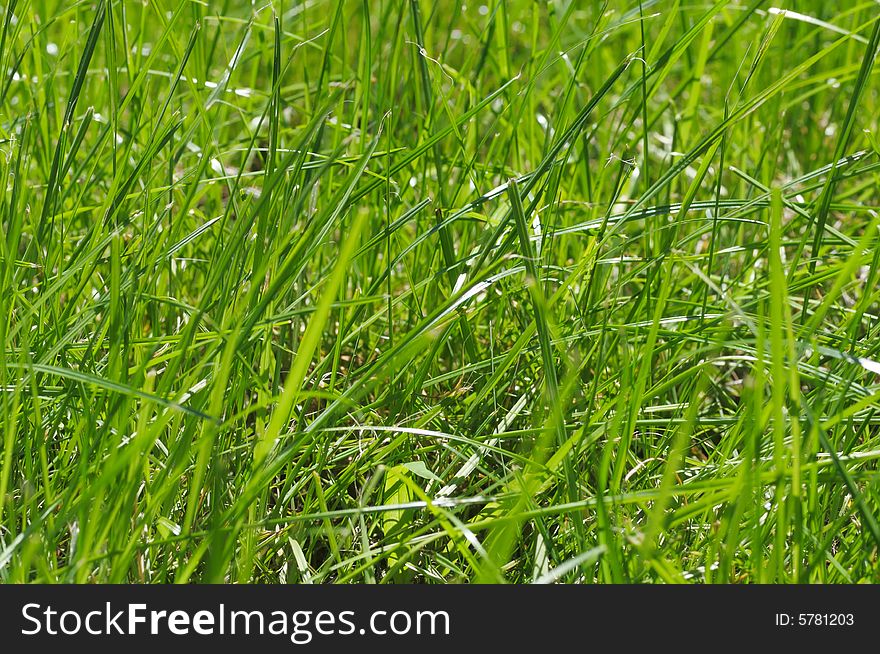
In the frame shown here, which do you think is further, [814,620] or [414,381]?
[414,381]

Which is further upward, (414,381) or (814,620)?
(414,381)

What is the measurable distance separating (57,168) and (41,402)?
0.89ft

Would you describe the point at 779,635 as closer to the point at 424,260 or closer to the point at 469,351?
the point at 469,351

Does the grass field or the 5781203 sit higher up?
the grass field

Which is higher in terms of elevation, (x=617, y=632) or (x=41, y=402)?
(x=41, y=402)

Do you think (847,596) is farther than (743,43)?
No

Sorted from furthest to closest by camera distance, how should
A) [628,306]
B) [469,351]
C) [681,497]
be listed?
[628,306]
[469,351]
[681,497]

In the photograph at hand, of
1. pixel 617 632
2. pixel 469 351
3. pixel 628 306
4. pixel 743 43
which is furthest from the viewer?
pixel 743 43

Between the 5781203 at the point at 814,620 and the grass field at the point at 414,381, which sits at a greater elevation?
the grass field at the point at 414,381

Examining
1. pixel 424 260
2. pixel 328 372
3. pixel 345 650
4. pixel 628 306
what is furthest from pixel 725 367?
pixel 345 650

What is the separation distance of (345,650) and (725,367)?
0.74 metres

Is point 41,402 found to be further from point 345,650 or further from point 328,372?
point 345,650

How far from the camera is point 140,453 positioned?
32.2 inches

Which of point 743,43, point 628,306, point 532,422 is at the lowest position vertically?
point 532,422
